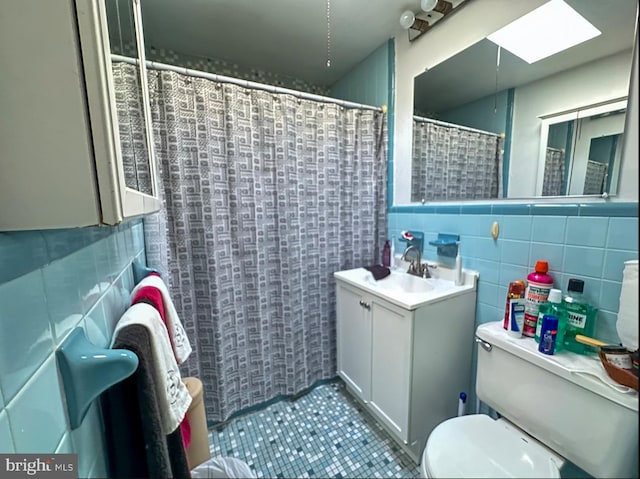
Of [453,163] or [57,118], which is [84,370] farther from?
[453,163]

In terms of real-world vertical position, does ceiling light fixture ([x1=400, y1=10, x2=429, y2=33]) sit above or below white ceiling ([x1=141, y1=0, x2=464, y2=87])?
below

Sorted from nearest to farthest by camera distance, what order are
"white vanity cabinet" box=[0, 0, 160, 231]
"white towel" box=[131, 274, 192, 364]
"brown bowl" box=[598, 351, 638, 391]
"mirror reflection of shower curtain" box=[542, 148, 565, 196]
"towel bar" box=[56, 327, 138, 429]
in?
"white vanity cabinet" box=[0, 0, 160, 231] → "towel bar" box=[56, 327, 138, 429] → "brown bowl" box=[598, 351, 638, 391] → "white towel" box=[131, 274, 192, 364] → "mirror reflection of shower curtain" box=[542, 148, 565, 196]

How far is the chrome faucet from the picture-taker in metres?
1.56

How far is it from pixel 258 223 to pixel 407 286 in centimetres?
95

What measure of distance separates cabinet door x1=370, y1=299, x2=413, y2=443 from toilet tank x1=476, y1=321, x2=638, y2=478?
0.97ft

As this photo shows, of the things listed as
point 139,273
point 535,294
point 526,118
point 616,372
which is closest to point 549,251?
point 535,294

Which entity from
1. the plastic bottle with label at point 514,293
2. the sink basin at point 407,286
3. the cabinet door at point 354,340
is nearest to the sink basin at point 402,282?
the sink basin at point 407,286

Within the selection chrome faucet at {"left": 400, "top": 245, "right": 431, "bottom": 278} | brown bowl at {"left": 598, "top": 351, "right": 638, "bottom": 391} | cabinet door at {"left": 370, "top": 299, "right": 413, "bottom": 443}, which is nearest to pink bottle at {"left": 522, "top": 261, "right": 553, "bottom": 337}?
brown bowl at {"left": 598, "top": 351, "right": 638, "bottom": 391}

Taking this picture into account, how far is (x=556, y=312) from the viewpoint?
95 cm

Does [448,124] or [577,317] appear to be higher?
[448,124]

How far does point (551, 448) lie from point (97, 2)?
4.86ft

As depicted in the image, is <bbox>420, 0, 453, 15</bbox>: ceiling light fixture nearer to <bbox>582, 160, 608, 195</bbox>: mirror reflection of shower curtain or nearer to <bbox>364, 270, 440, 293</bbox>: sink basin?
<bbox>582, 160, 608, 195</bbox>: mirror reflection of shower curtain

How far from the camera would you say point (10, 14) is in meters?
0.28

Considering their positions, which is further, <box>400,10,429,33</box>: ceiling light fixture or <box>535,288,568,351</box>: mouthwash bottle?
<box>400,10,429,33</box>: ceiling light fixture
